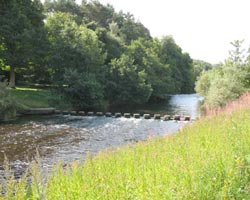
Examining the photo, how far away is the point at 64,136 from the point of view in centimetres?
1928

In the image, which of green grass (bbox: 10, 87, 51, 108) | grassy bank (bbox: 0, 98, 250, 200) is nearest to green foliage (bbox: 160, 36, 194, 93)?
green grass (bbox: 10, 87, 51, 108)

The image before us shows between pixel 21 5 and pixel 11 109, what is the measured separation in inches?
638

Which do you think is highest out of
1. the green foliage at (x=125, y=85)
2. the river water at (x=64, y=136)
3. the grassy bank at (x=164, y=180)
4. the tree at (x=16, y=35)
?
the tree at (x=16, y=35)

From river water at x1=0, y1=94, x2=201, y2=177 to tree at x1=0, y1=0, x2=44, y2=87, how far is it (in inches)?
368

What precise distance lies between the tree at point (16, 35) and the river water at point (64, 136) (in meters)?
9.35

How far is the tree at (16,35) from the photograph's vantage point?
32656 mm

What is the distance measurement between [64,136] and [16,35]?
18235mm

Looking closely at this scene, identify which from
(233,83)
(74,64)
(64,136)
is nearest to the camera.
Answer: (64,136)

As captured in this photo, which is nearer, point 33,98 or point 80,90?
point 33,98

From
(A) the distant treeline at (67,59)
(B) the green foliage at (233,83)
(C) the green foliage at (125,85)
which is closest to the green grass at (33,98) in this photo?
(A) the distant treeline at (67,59)

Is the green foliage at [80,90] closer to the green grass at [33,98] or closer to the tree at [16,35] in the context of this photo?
the green grass at [33,98]

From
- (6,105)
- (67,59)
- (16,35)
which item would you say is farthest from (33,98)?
(67,59)

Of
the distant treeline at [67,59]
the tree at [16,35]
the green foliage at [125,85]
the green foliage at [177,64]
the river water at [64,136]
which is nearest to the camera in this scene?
the river water at [64,136]

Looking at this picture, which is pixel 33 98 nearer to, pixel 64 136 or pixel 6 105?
pixel 6 105
